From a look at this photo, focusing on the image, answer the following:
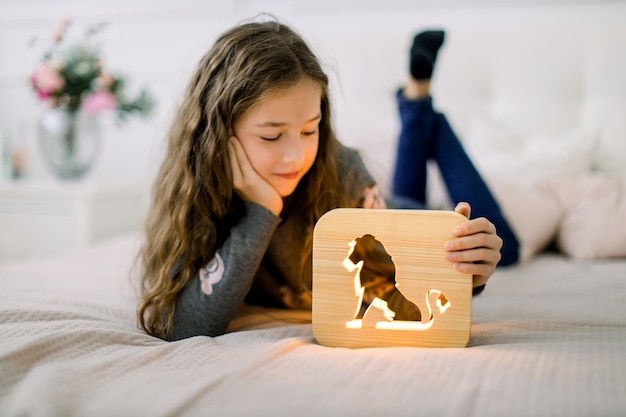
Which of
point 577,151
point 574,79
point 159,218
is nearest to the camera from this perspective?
point 159,218

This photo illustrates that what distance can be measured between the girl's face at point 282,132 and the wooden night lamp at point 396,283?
8.1 inches

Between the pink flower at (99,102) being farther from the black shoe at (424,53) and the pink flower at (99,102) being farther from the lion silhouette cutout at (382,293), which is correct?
the lion silhouette cutout at (382,293)

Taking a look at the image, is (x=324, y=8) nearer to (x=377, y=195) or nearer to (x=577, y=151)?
(x=577, y=151)

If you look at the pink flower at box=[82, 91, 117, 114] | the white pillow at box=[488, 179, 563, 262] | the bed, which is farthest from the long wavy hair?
the pink flower at box=[82, 91, 117, 114]

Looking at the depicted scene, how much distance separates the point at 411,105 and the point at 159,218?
2.33 ft

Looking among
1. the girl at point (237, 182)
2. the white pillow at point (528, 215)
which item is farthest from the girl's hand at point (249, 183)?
the white pillow at point (528, 215)

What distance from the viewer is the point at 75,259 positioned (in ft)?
4.96

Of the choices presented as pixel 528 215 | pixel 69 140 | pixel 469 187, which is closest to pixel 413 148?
pixel 469 187

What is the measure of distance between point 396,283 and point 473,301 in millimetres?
371

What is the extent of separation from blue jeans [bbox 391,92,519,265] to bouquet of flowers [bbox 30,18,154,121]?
1366 mm

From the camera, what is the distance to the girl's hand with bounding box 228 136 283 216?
1.01 meters

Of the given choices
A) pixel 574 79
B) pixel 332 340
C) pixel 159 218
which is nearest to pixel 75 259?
pixel 159 218

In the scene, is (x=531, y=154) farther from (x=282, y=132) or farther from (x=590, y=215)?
(x=282, y=132)

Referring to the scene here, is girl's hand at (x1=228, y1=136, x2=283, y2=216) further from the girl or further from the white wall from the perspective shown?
the white wall
